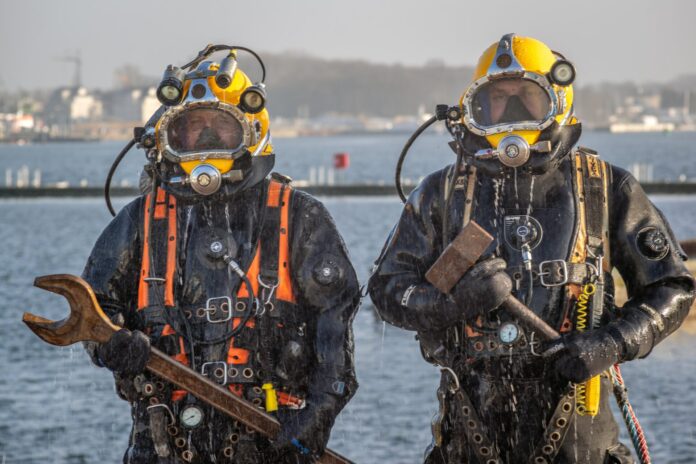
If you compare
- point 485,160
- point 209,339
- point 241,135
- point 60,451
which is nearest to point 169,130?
point 241,135

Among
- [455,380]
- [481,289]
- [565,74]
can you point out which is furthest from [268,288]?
[565,74]

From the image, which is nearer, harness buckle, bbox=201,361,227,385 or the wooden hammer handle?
the wooden hammer handle

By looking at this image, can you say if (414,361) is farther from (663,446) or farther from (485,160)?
(485,160)

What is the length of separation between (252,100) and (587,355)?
1.78 metres

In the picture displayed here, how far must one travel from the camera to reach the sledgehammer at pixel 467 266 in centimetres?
590

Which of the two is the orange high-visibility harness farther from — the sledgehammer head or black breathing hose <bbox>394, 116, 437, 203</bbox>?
the sledgehammer head

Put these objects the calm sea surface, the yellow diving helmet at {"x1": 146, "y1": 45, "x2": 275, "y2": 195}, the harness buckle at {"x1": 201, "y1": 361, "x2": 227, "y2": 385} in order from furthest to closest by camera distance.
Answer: the calm sea surface, the yellow diving helmet at {"x1": 146, "y1": 45, "x2": 275, "y2": 195}, the harness buckle at {"x1": 201, "y1": 361, "x2": 227, "y2": 385}

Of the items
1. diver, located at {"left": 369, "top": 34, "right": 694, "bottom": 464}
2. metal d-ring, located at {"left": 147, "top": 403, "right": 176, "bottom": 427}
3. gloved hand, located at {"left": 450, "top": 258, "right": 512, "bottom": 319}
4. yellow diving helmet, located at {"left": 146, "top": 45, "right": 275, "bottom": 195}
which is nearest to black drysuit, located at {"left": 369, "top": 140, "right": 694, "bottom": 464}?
diver, located at {"left": 369, "top": 34, "right": 694, "bottom": 464}

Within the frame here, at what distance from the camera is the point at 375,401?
1493cm

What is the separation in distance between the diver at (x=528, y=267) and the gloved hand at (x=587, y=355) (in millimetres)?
44

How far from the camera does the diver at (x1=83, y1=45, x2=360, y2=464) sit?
6242mm

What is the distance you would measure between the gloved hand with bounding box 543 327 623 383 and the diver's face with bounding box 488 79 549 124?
3.07ft

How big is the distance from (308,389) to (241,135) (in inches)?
43.3

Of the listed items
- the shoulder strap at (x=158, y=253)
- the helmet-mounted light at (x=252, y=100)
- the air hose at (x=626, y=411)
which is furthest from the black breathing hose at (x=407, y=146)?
the air hose at (x=626, y=411)
